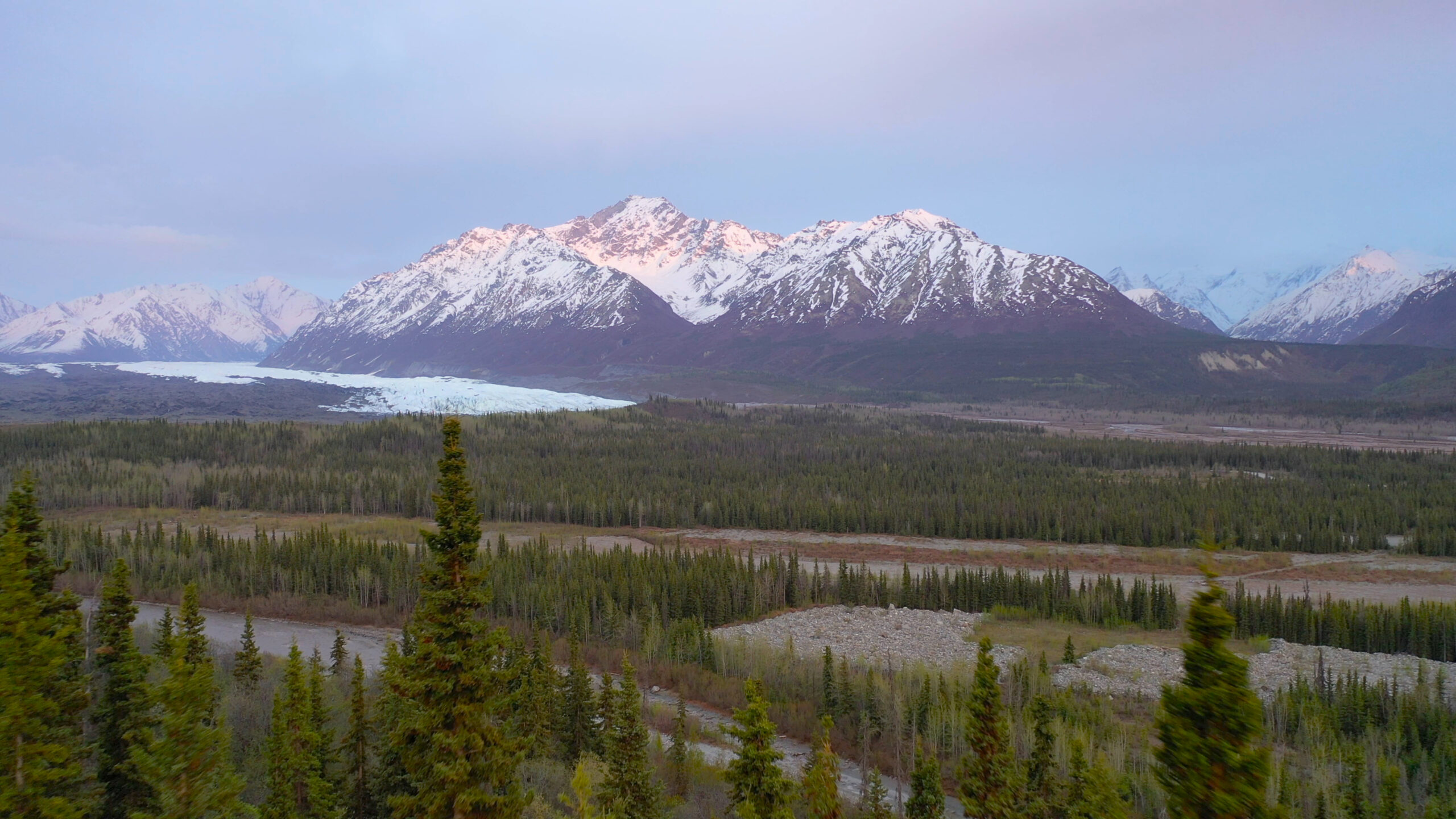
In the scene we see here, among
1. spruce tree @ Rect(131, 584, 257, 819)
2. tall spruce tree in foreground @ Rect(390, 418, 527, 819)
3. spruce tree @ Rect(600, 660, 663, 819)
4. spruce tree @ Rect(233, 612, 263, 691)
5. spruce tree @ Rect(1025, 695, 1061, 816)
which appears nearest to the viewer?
tall spruce tree in foreground @ Rect(390, 418, 527, 819)

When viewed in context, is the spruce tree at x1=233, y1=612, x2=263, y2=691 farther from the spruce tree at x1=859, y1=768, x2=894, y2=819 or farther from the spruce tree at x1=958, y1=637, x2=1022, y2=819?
the spruce tree at x1=958, y1=637, x2=1022, y2=819

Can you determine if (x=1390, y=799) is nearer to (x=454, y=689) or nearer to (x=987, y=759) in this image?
(x=987, y=759)

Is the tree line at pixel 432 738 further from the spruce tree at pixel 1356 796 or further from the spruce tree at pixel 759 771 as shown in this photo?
the spruce tree at pixel 1356 796

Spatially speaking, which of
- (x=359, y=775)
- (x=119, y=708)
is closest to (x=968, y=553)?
(x=359, y=775)

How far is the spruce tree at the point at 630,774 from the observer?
19234mm

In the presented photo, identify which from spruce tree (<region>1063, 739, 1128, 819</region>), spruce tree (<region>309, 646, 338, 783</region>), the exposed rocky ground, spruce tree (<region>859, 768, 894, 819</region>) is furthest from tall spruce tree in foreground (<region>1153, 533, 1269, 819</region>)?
the exposed rocky ground

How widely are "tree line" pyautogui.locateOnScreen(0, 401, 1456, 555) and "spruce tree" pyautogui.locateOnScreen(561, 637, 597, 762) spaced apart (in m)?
59.3

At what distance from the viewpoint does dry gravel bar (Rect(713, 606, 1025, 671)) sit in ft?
150

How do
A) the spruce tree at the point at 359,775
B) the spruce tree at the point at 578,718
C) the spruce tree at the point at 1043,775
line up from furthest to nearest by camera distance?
the spruce tree at the point at 578,718 < the spruce tree at the point at 359,775 < the spruce tree at the point at 1043,775

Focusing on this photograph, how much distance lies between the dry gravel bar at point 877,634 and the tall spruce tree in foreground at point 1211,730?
116 feet

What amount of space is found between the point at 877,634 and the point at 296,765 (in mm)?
37960

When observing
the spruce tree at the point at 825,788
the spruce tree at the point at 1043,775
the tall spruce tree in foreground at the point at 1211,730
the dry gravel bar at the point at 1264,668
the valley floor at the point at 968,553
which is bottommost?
the valley floor at the point at 968,553

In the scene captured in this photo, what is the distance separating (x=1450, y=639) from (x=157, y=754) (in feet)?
191

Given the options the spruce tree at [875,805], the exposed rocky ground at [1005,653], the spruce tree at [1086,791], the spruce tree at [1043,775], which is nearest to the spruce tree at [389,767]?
the spruce tree at [875,805]
